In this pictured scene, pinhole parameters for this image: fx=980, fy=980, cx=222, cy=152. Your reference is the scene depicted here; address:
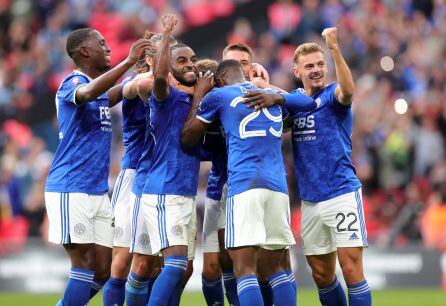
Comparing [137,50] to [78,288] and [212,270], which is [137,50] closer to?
[78,288]

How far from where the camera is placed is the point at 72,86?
880cm

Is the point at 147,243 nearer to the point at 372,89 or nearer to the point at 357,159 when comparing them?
the point at 357,159

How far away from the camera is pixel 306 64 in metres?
9.55

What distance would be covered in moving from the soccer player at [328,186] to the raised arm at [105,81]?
67.7 inches

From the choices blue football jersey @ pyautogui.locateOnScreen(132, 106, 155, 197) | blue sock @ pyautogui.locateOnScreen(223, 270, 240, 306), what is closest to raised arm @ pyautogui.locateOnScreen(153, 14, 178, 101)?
blue football jersey @ pyautogui.locateOnScreen(132, 106, 155, 197)

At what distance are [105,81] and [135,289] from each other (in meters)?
2.12

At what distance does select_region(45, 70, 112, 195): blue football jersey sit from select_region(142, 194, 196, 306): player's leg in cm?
52

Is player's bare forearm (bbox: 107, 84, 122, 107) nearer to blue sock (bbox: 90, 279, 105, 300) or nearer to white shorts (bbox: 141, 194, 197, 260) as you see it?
white shorts (bbox: 141, 194, 197, 260)

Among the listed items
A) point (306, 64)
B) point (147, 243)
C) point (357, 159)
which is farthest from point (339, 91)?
point (357, 159)

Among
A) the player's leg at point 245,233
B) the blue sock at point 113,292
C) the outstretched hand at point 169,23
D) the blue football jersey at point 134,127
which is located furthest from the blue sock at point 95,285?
the outstretched hand at point 169,23

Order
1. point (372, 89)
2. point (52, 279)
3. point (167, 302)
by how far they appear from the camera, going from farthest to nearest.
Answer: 1. point (372, 89)
2. point (52, 279)
3. point (167, 302)

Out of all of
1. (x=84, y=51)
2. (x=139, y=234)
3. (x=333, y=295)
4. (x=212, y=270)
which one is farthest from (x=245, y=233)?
(x=84, y=51)

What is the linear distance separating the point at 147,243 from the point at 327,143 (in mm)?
1965

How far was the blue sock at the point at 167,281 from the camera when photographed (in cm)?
866
